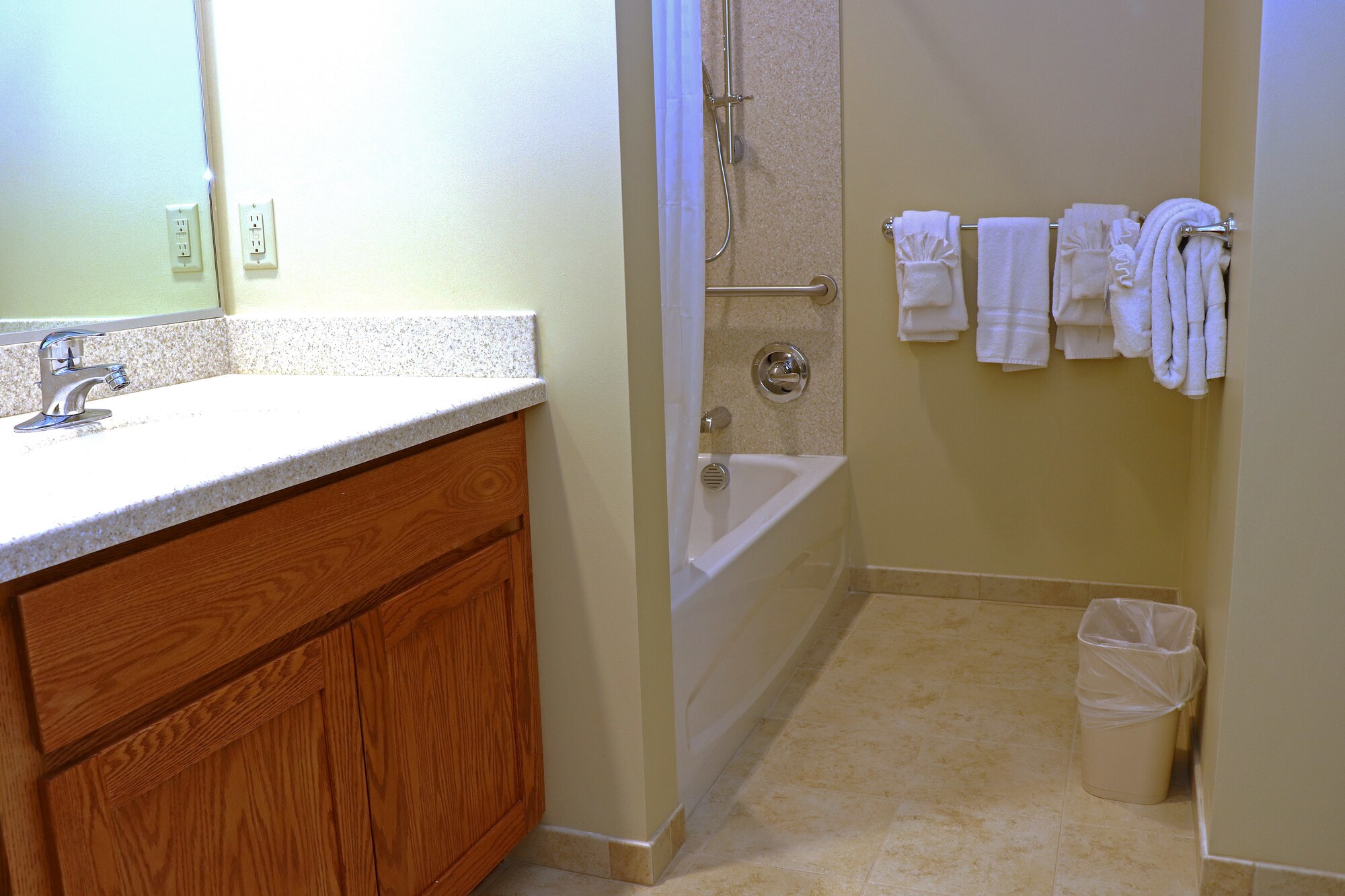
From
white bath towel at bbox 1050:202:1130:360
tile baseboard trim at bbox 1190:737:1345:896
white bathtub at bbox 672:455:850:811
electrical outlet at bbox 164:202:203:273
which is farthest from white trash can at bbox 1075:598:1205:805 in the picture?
electrical outlet at bbox 164:202:203:273

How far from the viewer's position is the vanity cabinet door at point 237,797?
1043mm

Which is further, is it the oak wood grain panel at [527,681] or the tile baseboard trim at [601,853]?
the tile baseboard trim at [601,853]

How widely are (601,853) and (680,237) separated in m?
1.08

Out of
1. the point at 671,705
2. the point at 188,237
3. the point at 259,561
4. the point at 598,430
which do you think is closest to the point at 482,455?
the point at 598,430

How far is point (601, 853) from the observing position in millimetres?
1861

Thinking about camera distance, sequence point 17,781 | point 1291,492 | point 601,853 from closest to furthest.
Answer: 1. point 17,781
2. point 1291,492
3. point 601,853

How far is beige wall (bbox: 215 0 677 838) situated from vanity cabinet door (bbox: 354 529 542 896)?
3.0 inches

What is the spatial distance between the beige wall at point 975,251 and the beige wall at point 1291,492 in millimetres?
1280

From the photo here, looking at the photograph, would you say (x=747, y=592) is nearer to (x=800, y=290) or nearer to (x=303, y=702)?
(x=800, y=290)

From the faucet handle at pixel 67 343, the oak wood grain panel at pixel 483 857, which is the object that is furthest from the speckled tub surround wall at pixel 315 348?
the oak wood grain panel at pixel 483 857

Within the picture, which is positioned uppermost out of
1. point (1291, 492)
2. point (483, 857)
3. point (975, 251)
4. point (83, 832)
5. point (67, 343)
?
point (975, 251)

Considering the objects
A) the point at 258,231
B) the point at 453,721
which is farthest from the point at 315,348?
the point at 453,721

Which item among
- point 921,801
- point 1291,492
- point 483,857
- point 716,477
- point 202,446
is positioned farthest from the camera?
point 716,477

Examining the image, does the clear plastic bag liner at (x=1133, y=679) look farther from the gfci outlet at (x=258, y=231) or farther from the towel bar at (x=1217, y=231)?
the gfci outlet at (x=258, y=231)
